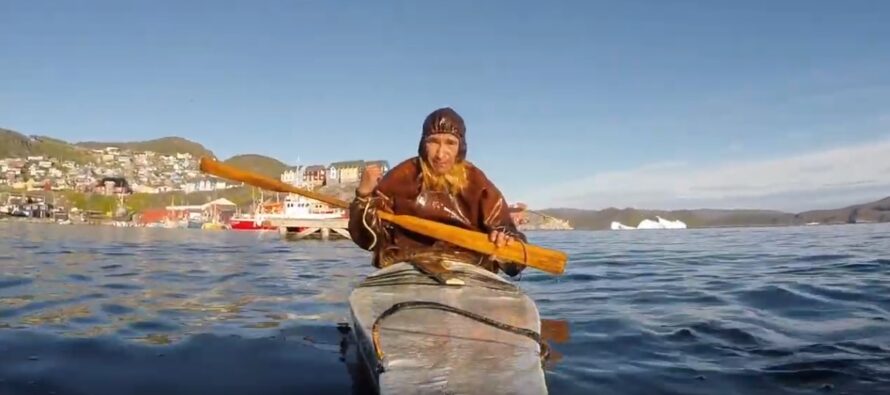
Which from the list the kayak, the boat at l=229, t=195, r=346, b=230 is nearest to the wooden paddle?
the kayak

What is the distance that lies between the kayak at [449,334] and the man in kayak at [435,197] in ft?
2.44

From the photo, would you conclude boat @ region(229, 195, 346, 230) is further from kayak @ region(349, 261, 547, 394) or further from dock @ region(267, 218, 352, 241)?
kayak @ region(349, 261, 547, 394)

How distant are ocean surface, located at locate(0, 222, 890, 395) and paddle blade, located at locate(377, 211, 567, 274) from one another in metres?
0.99

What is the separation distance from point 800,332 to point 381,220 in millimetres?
5199

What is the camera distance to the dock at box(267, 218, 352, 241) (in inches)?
2171

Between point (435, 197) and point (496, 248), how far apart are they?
109 centimetres

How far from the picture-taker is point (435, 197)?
6887 millimetres

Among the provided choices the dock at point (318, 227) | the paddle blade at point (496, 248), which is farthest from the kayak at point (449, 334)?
the dock at point (318, 227)

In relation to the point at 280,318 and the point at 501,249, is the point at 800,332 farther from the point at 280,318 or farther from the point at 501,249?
the point at 280,318

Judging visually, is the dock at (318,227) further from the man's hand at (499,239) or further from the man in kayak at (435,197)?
the man's hand at (499,239)

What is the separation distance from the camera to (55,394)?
15.8 ft

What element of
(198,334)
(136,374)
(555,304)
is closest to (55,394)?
(136,374)

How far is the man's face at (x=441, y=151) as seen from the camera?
22.1 ft

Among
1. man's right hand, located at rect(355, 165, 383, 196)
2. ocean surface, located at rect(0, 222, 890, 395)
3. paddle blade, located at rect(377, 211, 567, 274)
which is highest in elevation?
man's right hand, located at rect(355, 165, 383, 196)
